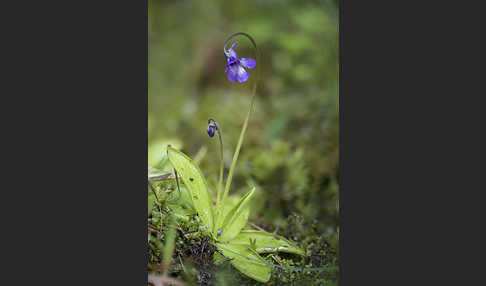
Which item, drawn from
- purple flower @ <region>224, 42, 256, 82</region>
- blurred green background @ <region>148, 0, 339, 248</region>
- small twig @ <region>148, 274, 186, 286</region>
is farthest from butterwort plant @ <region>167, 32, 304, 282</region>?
blurred green background @ <region>148, 0, 339, 248</region>

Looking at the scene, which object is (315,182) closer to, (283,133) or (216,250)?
(283,133)

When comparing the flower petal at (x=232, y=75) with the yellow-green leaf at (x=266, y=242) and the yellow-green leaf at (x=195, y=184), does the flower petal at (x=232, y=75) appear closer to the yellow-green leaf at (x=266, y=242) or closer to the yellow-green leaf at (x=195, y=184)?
the yellow-green leaf at (x=195, y=184)

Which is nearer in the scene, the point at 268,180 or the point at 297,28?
the point at 268,180

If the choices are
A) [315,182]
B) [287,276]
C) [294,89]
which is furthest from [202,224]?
[294,89]

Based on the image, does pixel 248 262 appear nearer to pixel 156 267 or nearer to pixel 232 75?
pixel 156 267

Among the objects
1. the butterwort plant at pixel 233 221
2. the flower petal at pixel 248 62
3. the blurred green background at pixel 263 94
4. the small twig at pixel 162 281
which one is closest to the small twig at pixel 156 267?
the small twig at pixel 162 281

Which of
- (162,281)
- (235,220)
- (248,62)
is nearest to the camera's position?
(162,281)

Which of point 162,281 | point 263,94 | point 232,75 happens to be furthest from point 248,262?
point 263,94
